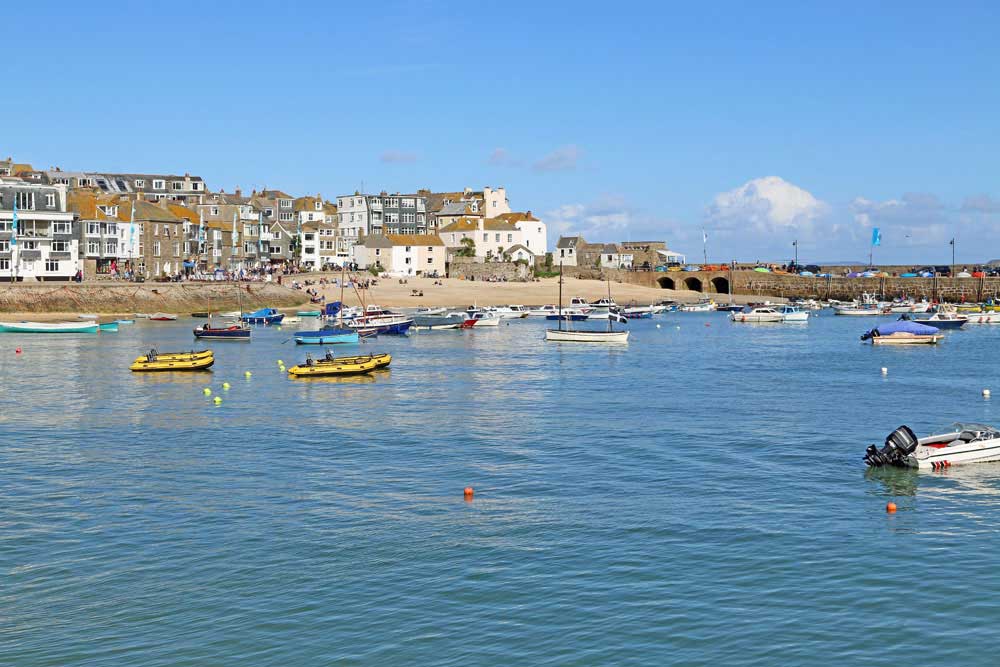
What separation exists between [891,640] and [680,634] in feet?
14.7

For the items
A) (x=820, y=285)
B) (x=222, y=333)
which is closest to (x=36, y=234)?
(x=222, y=333)

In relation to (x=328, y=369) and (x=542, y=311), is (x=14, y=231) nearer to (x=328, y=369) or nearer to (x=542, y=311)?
(x=542, y=311)

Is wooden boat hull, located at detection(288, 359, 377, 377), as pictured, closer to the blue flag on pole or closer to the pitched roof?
the blue flag on pole

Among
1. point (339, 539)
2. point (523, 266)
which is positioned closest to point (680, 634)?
point (339, 539)

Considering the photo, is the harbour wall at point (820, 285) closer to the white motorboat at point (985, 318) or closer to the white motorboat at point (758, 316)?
the white motorboat at point (985, 318)

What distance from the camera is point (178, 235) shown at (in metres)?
159

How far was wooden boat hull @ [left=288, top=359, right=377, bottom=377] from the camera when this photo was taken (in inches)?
2800

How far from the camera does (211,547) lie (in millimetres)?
30391

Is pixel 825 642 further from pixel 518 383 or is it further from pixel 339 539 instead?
pixel 518 383

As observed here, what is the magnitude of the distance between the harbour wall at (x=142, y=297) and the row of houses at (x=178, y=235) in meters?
9.00

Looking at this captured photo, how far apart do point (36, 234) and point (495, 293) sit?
65240mm

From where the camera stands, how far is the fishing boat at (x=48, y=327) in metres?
106

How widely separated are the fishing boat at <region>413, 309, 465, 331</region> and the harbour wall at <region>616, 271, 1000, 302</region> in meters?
72.6

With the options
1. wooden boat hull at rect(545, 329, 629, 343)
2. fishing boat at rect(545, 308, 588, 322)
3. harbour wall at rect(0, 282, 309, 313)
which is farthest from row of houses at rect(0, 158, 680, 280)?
wooden boat hull at rect(545, 329, 629, 343)
